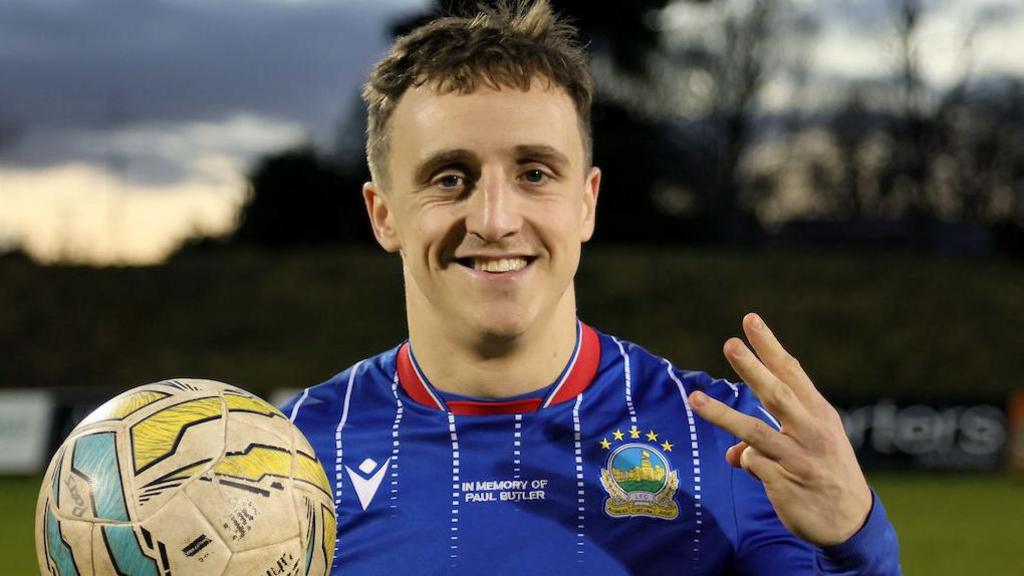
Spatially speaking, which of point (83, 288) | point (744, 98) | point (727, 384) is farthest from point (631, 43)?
point (727, 384)

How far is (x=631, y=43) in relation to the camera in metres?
36.0

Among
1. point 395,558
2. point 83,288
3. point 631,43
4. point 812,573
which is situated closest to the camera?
point 812,573

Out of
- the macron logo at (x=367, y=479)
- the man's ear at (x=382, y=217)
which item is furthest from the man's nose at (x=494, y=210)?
the macron logo at (x=367, y=479)

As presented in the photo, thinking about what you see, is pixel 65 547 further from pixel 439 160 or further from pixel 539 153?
pixel 539 153

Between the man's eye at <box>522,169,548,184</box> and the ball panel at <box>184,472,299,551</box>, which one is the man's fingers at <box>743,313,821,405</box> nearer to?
the man's eye at <box>522,169,548,184</box>

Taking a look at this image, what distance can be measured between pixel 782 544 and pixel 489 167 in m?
1.22

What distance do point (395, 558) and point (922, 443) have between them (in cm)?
1610

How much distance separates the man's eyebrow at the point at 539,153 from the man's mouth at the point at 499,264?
251 millimetres

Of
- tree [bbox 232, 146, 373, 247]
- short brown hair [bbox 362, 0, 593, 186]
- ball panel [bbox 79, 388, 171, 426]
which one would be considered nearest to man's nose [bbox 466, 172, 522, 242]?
short brown hair [bbox 362, 0, 593, 186]

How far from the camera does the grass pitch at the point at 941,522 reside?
11.3 meters

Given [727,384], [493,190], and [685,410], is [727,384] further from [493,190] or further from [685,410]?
[493,190]

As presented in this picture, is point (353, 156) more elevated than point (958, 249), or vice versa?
point (353, 156)

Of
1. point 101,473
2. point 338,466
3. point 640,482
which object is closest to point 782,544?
point 640,482

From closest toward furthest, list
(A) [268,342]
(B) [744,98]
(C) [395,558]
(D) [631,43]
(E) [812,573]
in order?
(E) [812,573], (C) [395,558], (A) [268,342], (D) [631,43], (B) [744,98]
